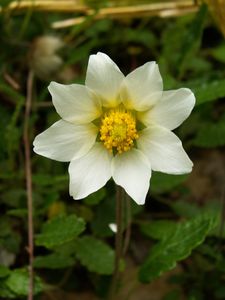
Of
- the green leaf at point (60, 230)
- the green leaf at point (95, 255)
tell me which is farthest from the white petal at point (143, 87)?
the green leaf at point (95, 255)

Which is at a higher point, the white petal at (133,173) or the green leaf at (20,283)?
the white petal at (133,173)

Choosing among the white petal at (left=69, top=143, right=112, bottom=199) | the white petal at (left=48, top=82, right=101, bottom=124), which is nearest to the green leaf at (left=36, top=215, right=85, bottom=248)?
the white petal at (left=69, top=143, right=112, bottom=199)

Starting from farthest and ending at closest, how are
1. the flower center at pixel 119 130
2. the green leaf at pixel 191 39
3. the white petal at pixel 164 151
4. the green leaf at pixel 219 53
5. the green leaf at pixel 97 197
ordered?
the green leaf at pixel 219 53
the green leaf at pixel 191 39
the green leaf at pixel 97 197
the flower center at pixel 119 130
the white petal at pixel 164 151

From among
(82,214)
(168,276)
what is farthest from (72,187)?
(168,276)

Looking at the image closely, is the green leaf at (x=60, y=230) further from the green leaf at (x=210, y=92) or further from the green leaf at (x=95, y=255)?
the green leaf at (x=210, y=92)

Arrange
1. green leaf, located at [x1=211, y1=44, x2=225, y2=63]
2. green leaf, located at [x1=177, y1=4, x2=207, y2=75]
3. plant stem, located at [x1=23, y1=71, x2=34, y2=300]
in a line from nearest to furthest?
plant stem, located at [x1=23, y1=71, x2=34, y2=300] → green leaf, located at [x1=177, y1=4, x2=207, y2=75] → green leaf, located at [x1=211, y1=44, x2=225, y2=63]

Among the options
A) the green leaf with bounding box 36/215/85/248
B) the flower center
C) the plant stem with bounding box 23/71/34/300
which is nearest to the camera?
the flower center

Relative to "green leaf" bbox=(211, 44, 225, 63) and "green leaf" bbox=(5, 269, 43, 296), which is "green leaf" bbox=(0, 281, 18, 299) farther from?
"green leaf" bbox=(211, 44, 225, 63)
